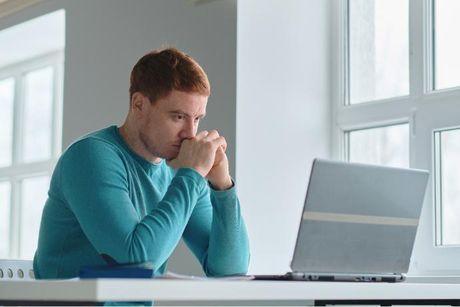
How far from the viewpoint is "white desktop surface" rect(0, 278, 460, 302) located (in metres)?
1.29

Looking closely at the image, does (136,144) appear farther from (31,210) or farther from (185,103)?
(31,210)

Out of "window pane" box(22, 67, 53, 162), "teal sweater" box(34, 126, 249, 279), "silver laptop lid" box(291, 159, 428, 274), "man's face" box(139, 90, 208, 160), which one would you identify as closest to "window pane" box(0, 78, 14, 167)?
"window pane" box(22, 67, 53, 162)

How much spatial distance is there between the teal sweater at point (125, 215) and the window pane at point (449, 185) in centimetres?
110

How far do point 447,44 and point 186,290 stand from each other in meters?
2.12

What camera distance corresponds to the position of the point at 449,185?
3139 millimetres

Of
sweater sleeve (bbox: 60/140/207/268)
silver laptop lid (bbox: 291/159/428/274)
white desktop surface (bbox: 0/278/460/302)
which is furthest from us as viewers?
sweater sleeve (bbox: 60/140/207/268)

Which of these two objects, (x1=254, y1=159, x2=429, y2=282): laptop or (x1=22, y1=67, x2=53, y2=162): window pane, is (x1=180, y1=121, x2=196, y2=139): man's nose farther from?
(x1=22, y1=67, x2=53, y2=162): window pane

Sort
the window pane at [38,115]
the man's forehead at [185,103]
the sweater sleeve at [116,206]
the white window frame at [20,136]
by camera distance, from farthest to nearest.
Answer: the window pane at [38,115] → the white window frame at [20,136] → the man's forehead at [185,103] → the sweater sleeve at [116,206]

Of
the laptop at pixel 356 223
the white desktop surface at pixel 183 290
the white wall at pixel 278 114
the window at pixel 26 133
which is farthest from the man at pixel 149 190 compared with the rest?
the window at pixel 26 133

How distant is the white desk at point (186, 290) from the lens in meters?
1.29

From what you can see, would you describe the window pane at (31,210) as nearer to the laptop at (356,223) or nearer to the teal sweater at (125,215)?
the teal sweater at (125,215)

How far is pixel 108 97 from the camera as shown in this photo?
3900 mm

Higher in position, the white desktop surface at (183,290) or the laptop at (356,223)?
the laptop at (356,223)

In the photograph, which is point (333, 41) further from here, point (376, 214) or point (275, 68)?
point (376, 214)
